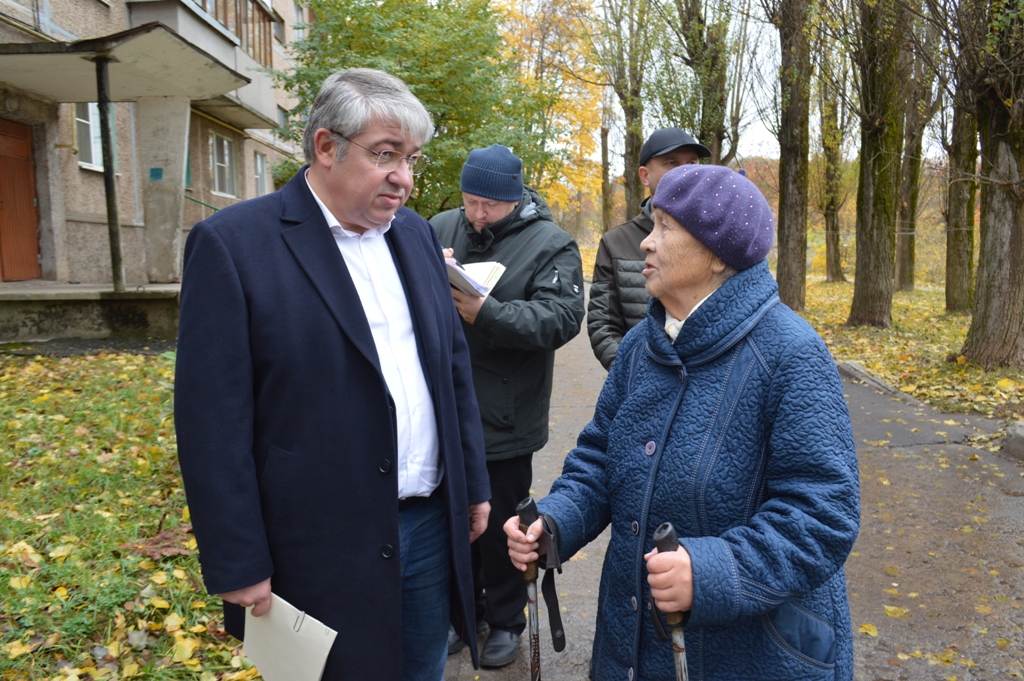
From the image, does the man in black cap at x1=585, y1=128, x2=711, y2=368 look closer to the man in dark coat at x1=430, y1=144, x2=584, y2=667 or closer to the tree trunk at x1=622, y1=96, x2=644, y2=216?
the man in dark coat at x1=430, y1=144, x2=584, y2=667

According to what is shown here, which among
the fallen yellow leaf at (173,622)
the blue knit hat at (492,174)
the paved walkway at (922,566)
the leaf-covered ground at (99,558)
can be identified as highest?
the blue knit hat at (492,174)

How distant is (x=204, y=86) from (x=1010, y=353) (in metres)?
11.7

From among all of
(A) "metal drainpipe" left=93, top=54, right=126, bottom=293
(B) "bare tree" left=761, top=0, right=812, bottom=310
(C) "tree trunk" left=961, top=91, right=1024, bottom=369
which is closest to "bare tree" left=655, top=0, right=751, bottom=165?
(B) "bare tree" left=761, top=0, right=812, bottom=310

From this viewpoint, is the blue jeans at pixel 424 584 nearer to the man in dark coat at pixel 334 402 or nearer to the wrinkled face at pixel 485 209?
the man in dark coat at pixel 334 402

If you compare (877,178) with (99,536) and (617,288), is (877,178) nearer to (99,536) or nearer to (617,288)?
(617,288)

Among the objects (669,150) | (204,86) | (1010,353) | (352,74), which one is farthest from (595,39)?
(352,74)

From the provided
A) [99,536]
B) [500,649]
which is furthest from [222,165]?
[500,649]

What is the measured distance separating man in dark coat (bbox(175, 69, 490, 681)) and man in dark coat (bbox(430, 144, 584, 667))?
108 centimetres

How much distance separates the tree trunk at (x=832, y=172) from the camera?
70.5 feet

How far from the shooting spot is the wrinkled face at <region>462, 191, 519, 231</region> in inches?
139

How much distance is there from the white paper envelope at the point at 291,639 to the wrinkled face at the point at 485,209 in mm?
1961

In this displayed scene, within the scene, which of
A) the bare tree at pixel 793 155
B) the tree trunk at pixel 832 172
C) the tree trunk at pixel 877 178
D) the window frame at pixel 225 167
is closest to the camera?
the tree trunk at pixel 877 178

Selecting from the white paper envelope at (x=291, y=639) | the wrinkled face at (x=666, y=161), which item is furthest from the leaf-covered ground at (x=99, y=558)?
the wrinkled face at (x=666, y=161)

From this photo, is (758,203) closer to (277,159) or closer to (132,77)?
(132,77)
